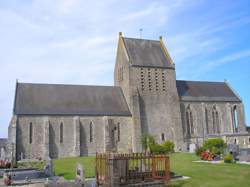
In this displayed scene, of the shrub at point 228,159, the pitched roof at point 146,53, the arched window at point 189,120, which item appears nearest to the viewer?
the shrub at point 228,159

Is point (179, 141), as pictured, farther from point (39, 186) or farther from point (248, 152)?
point (39, 186)

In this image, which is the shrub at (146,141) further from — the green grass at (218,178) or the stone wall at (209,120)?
the green grass at (218,178)

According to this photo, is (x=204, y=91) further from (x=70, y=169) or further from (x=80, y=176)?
(x=80, y=176)

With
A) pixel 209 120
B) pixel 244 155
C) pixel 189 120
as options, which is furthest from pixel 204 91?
pixel 244 155

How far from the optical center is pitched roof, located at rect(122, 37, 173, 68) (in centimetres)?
4188

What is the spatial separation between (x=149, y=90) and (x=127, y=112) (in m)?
4.93

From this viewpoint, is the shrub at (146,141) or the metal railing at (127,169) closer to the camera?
the metal railing at (127,169)

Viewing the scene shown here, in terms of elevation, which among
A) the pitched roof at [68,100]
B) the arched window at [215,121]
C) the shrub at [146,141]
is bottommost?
the shrub at [146,141]

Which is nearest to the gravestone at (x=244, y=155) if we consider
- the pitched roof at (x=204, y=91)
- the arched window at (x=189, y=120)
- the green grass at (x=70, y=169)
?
the green grass at (x=70, y=169)

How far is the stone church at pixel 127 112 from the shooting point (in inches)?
1389

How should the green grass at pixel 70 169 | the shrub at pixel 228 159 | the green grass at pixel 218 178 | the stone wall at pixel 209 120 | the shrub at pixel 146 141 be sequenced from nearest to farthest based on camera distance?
the green grass at pixel 218 178
the green grass at pixel 70 169
the shrub at pixel 228 159
the shrub at pixel 146 141
the stone wall at pixel 209 120

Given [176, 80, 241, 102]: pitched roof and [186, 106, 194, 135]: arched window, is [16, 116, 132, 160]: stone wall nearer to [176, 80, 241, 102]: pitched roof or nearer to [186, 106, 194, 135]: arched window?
[186, 106, 194, 135]: arched window

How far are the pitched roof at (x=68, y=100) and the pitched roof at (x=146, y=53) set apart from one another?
567 centimetres

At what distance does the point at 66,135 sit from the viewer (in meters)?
36.1
